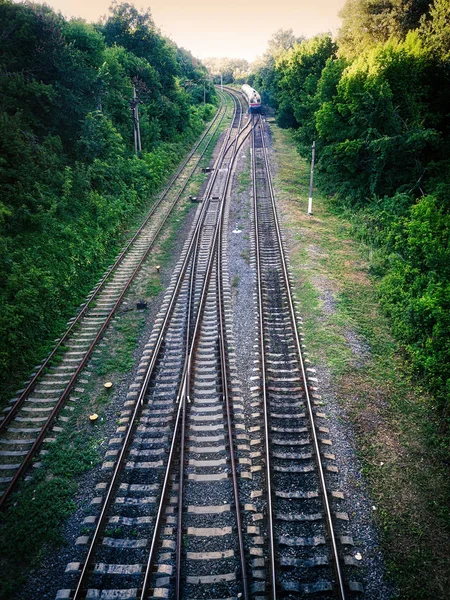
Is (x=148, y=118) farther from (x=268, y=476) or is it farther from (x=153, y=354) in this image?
(x=268, y=476)

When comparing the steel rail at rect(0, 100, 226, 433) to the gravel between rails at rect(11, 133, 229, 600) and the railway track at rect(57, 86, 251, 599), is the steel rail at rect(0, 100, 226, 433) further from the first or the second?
the railway track at rect(57, 86, 251, 599)

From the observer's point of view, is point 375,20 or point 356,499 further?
point 375,20

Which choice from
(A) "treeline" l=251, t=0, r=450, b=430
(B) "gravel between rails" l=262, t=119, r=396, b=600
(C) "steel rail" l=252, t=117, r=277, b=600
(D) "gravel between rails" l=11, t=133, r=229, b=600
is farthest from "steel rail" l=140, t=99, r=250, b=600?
(A) "treeline" l=251, t=0, r=450, b=430

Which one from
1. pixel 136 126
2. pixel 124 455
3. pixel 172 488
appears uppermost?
pixel 136 126

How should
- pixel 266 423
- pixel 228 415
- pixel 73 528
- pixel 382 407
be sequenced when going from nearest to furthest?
pixel 73 528 < pixel 266 423 < pixel 228 415 < pixel 382 407

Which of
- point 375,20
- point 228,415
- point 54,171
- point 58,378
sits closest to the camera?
point 228,415

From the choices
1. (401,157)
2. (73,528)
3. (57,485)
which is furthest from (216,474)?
(401,157)

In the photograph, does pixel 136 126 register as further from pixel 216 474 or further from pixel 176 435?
pixel 216 474

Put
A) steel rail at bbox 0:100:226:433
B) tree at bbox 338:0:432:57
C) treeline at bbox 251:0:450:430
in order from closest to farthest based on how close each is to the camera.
Result: steel rail at bbox 0:100:226:433 → treeline at bbox 251:0:450:430 → tree at bbox 338:0:432:57
